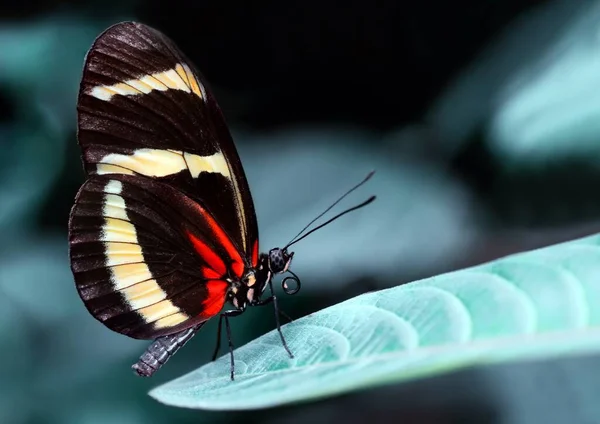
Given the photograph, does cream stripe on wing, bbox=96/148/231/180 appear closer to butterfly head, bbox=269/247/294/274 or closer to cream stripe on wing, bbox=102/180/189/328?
cream stripe on wing, bbox=102/180/189/328

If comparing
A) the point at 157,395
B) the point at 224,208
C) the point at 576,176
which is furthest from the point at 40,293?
the point at 576,176

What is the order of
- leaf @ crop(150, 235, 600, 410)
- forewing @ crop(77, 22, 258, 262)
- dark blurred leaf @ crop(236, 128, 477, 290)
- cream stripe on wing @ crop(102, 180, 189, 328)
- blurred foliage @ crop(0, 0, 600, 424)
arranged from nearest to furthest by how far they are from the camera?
leaf @ crop(150, 235, 600, 410) < forewing @ crop(77, 22, 258, 262) < cream stripe on wing @ crop(102, 180, 189, 328) < blurred foliage @ crop(0, 0, 600, 424) < dark blurred leaf @ crop(236, 128, 477, 290)

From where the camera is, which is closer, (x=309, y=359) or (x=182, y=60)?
(x=309, y=359)

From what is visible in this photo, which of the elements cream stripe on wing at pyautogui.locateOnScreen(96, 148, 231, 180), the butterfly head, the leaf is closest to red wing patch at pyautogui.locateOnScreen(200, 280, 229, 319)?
the butterfly head

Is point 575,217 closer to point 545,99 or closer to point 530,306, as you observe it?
point 545,99

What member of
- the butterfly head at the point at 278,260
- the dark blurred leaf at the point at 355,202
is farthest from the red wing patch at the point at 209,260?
the dark blurred leaf at the point at 355,202

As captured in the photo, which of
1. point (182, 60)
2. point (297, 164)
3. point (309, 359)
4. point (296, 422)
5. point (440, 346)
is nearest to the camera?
point (440, 346)

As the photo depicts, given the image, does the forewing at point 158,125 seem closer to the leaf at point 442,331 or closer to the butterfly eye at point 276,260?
the butterfly eye at point 276,260

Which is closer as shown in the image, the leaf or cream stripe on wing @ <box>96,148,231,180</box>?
the leaf
